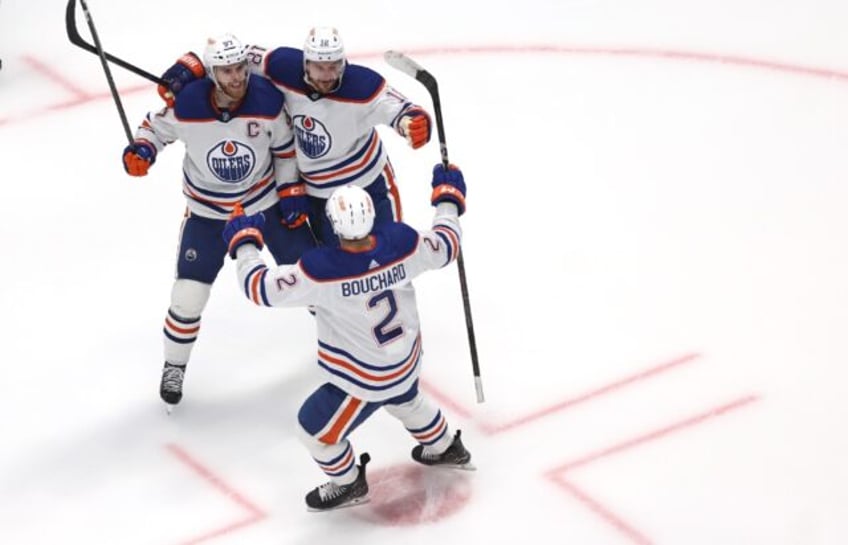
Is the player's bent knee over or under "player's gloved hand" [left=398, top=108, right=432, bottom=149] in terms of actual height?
under

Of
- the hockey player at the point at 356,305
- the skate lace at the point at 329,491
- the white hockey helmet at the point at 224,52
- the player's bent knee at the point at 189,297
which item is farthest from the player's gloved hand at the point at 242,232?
the skate lace at the point at 329,491

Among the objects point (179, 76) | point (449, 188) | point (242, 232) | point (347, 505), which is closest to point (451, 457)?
point (347, 505)

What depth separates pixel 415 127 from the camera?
4.66 metres

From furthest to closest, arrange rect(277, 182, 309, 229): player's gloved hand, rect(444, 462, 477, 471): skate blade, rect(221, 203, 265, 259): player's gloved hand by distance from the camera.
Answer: rect(277, 182, 309, 229): player's gloved hand, rect(444, 462, 477, 471): skate blade, rect(221, 203, 265, 259): player's gloved hand

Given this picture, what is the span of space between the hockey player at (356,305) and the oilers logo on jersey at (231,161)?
0.37 metres

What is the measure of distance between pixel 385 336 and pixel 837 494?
1.38 meters

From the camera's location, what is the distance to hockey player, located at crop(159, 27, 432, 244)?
4.68m

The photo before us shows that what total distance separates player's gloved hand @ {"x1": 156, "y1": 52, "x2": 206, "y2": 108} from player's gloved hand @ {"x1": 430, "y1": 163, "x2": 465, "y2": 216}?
0.86 m

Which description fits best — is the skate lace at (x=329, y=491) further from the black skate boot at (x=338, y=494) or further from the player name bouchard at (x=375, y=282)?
the player name bouchard at (x=375, y=282)

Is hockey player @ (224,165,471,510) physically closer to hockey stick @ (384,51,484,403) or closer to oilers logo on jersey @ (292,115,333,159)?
hockey stick @ (384,51,484,403)

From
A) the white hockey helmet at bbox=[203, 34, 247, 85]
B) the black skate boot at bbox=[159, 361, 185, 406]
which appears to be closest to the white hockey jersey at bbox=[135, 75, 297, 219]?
the white hockey helmet at bbox=[203, 34, 247, 85]

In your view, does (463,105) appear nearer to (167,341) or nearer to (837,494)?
(167,341)

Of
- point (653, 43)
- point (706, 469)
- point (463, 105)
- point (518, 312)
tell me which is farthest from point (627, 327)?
point (653, 43)

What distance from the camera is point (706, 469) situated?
15.0ft
